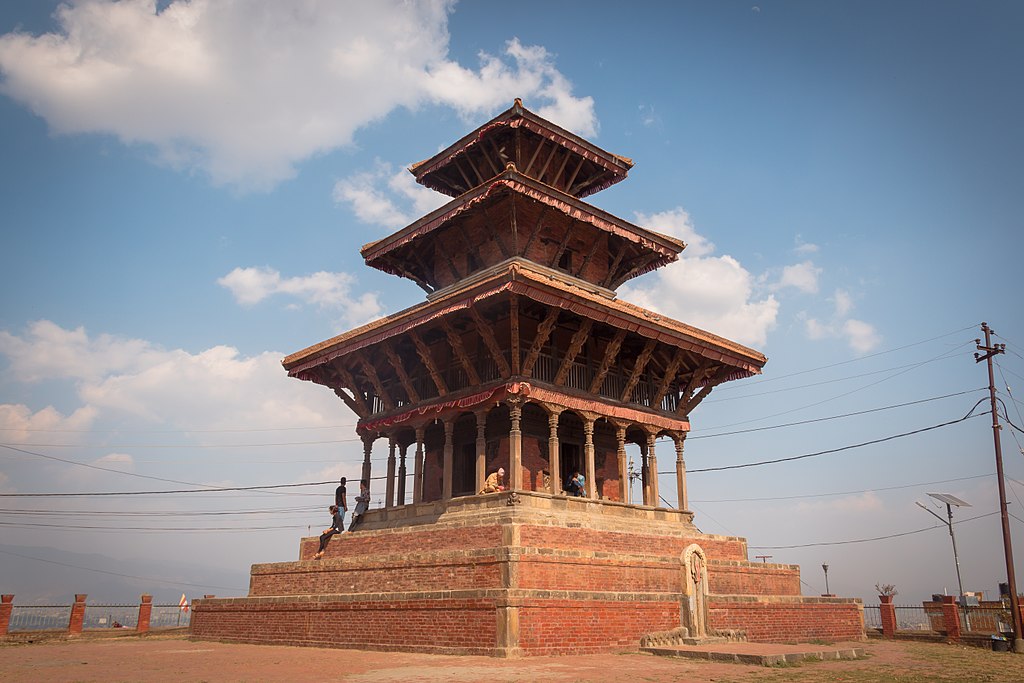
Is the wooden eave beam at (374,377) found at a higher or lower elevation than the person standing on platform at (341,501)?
higher

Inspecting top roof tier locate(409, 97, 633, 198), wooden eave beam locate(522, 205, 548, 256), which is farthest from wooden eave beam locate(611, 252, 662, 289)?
wooden eave beam locate(522, 205, 548, 256)

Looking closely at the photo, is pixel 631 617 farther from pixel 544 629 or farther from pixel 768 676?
pixel 768 676

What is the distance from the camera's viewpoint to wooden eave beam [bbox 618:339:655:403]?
76.8ft

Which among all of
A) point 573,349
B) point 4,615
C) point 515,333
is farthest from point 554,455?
point 4,615

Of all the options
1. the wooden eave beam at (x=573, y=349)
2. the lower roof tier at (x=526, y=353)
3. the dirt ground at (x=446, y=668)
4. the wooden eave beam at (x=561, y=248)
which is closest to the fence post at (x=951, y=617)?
the dirt ground at (x=446, y=668)

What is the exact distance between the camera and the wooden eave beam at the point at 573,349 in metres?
21.5

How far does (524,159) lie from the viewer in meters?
27.7

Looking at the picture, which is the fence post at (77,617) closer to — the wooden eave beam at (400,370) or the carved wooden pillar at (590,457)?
the wooden eave beam at (400,370)

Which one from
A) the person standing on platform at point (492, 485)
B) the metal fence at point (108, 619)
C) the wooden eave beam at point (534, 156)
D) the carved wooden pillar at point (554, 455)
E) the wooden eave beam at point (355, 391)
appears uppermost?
the wooden eave beam at point (534, 156)

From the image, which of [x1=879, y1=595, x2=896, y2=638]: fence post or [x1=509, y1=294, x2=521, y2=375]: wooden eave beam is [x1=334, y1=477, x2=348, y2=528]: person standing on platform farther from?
[x1=879, y1=595, x2=896, y2=638]: fence post

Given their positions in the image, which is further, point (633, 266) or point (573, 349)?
point (633, 266)

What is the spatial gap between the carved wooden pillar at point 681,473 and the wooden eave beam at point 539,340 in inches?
254

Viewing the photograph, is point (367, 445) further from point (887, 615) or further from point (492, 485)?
point (887, 615)

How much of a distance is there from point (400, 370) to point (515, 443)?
5.32 metres
